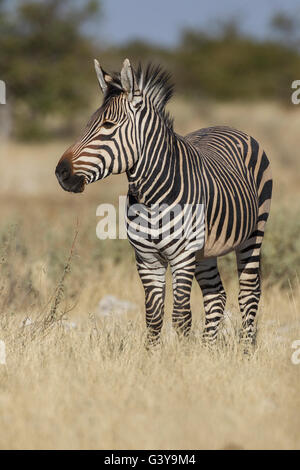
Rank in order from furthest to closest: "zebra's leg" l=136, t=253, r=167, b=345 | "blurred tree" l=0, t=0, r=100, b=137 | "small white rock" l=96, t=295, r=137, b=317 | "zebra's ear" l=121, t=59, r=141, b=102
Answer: "blurred tree" l=0, t=0, r=100, b=137 < "small white rock" l=96, t=295, r=137, b=317 < "zebra's leg" l=136, t=253, r=167, b=345 < "zebra's ear" l=121, t=59, r=141, b=102

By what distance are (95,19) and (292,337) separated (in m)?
32.0

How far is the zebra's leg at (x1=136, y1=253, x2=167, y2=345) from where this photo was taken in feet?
17.2

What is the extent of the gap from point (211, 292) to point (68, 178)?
77.2 inches

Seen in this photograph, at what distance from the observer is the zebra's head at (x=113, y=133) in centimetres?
469

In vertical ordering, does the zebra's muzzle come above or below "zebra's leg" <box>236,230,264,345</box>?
Result: above

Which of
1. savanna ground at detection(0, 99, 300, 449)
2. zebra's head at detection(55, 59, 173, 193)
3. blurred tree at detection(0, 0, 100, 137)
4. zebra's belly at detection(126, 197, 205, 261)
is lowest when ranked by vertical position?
savanna ground at detection(0, 99, 300, 449)

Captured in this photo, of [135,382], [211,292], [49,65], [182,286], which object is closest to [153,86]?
Result: [182,286]

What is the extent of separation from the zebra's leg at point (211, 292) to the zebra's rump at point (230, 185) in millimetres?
488

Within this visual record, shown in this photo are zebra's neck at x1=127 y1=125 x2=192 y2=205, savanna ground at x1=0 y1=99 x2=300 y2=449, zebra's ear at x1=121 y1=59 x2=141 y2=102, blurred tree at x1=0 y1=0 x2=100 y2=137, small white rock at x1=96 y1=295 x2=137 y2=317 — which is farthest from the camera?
blurred tree at x1=0 y1=0 x2=100 y2=137

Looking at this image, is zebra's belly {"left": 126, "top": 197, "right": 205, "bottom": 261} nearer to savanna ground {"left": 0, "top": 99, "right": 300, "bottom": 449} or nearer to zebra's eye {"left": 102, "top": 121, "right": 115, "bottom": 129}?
savanna ground {"left": 0, "top": 99, "right": 300, "bottom": 449}
